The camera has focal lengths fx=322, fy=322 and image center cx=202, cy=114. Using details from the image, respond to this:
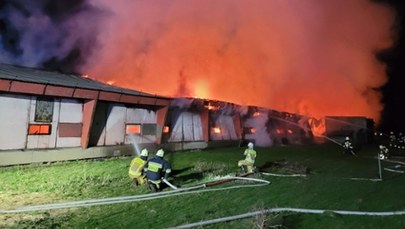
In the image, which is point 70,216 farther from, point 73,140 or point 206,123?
point 206,123

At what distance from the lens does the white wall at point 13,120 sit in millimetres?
14672

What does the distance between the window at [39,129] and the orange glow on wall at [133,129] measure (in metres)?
4.75

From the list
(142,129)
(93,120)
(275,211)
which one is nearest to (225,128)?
(142,129)

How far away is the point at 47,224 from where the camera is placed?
683 cm

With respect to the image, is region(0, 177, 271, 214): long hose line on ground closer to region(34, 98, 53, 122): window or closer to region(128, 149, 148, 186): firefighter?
region(128, 149, 148, 186): firefighter

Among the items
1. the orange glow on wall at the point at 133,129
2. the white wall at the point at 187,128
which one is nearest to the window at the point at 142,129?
the orange glow on wall at the point at 133,129

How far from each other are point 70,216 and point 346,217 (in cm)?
612

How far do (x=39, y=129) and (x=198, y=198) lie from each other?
34.6 ft

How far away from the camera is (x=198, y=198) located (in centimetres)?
903

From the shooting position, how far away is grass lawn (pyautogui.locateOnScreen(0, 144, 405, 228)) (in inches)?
267

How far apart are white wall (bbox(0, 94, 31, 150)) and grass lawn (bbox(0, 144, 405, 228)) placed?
141cm

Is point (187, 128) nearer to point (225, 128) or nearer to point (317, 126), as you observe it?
point (225, 128)

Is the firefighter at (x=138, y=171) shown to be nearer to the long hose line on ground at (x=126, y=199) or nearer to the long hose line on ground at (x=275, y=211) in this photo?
the long hose line on ground at (x=126, y=199)

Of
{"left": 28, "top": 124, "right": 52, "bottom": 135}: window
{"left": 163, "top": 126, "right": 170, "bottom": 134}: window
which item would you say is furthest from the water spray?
{"left": 28, "top": 124, "right": 52, "bottom": 135}: window
